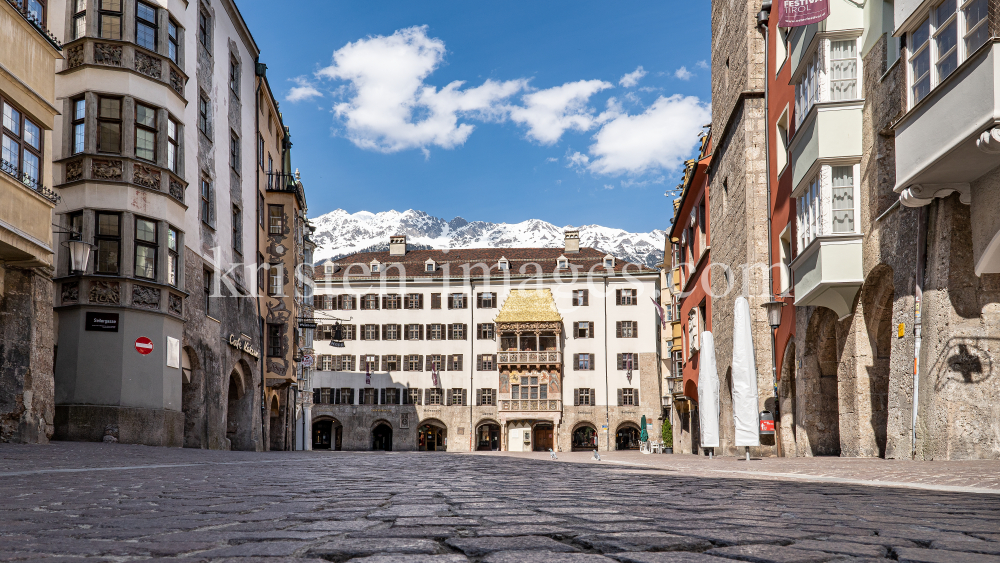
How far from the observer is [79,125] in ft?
75.0

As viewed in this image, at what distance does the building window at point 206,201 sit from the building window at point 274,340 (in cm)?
1005

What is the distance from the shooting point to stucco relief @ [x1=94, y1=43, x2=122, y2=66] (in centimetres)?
2289

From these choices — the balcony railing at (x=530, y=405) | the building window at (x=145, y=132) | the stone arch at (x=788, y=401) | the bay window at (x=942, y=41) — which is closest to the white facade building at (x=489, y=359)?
the balcony railing at (x=530, y=405)

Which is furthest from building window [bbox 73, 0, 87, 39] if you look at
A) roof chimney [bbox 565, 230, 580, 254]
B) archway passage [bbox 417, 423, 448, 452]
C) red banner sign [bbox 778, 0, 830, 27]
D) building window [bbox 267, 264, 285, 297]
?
roof chimney [bbox 565, 230, 580, 254]

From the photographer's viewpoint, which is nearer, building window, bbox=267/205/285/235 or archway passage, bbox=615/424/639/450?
building window, bbox=267/205/285/235

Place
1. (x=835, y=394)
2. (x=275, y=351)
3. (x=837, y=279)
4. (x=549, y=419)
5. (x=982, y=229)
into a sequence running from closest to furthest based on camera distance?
1. (x=982, y=229)
2. (x=837, y=279)
3. (x=835, y=394)
4. (x=275, y=351)
5. (x=549, y=419)

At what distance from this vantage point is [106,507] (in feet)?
17.0

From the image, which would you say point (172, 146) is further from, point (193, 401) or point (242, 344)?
point (242, 344)

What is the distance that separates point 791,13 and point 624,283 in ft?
176

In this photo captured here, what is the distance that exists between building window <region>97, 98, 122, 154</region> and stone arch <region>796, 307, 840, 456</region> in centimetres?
1770

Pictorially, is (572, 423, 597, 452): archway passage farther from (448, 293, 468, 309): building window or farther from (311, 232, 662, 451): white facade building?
(448, 293, 468, 309): building window

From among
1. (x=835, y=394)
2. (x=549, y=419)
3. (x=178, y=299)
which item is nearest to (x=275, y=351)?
(x=178, y=299)

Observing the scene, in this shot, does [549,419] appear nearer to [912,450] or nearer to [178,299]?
[178,299]

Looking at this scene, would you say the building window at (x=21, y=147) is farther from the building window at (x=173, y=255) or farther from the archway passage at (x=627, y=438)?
the archway passage at (x=627, y=438)
